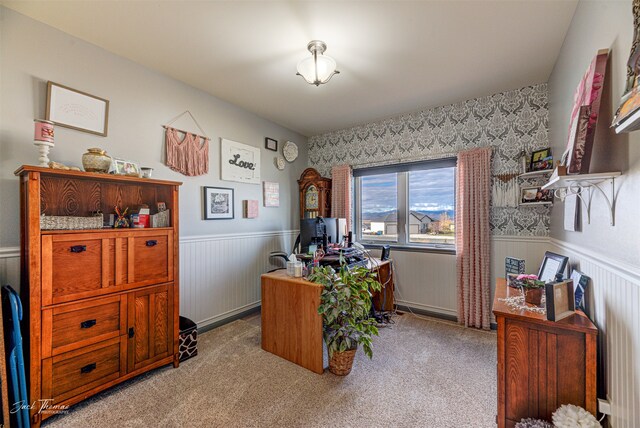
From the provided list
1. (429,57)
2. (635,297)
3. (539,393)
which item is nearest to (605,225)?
(635,297)

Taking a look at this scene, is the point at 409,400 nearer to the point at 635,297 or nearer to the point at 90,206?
the point at 635,297

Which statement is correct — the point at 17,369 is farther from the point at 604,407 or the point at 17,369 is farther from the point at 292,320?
the point at 604,407

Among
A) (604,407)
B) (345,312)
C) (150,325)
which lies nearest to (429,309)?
(345,312)

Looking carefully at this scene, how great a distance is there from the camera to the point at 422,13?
1774 millimetres

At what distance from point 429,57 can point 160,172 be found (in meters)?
2.67

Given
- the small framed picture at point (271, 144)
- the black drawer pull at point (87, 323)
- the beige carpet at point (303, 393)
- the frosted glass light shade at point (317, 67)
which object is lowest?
the beige carpet at point (303, 393)

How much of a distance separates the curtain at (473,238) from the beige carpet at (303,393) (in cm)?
44

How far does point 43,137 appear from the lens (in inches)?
66.1

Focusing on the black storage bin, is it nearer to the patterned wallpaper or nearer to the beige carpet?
the beige carpet

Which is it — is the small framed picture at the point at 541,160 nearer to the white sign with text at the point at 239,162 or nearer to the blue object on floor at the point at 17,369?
the white sign with text at the point at 239,162

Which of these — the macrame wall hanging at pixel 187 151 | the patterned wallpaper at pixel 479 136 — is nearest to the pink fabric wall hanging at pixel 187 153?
the macrame wall hanging at pixel 187 151

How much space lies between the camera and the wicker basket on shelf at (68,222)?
5.47 ft

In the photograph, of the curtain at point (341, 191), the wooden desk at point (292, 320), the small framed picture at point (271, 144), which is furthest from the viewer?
the curtain at point (341, 191)

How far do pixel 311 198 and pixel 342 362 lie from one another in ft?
8.16
